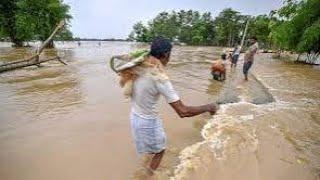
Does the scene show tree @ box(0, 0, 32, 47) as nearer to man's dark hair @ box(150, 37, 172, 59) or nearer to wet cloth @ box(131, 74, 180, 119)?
wet cloth @ box(131, 74, 180, 119)

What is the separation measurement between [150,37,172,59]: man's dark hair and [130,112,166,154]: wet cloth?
685mm

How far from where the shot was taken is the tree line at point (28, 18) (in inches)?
1581

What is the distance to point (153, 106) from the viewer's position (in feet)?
12.2

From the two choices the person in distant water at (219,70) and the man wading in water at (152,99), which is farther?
the person in distant water at (219,70)

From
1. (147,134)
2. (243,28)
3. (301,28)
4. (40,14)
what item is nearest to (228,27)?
(243,28)

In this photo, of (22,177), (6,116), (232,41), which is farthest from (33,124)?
(232,41)

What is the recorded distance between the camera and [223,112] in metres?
8.28

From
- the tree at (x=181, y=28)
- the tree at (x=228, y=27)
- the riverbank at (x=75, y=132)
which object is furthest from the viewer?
the tree at (x=181, y=28)

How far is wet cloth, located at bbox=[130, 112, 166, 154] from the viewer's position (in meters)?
3.79

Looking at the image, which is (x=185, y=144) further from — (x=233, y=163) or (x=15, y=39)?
(x=15, y=39)

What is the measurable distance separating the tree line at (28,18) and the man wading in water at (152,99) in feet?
129

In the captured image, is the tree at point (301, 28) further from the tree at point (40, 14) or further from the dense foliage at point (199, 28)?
the dense foliage at point (199, 28)

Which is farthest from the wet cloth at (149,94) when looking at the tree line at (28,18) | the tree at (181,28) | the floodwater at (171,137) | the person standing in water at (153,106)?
the tree at (181,28)

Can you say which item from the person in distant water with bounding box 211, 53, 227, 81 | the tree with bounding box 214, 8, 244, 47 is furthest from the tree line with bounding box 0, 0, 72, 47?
the tree with bounding box 214, 8, 244, 47
